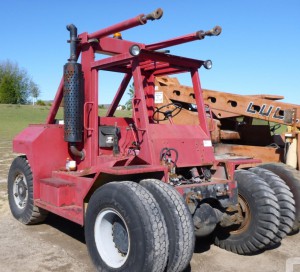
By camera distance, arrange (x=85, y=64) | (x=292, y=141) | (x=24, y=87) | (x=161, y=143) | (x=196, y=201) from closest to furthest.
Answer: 1. (x=196, y=201)
2. (x=161, y=143)
3. (x=85, y=64)
4. (x=292, y=141)
5. (x=24, y=87)

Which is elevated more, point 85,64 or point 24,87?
point 24,87

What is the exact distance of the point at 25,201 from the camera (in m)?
6.26

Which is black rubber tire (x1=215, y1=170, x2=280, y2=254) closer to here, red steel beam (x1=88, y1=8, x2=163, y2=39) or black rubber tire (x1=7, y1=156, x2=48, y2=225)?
red steel beam (x1=88, y1=8, x2=163, y2=39)

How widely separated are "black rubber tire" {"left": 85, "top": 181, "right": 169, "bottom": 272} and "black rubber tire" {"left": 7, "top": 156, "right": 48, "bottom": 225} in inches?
82.2

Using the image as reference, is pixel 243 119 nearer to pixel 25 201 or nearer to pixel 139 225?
pixel 25 201

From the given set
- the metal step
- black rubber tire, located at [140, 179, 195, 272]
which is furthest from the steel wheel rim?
the metal step

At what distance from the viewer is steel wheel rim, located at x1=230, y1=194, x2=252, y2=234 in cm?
505

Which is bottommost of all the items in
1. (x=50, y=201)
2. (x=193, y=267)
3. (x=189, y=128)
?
(x=193, y=267)

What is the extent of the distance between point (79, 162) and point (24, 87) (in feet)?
250

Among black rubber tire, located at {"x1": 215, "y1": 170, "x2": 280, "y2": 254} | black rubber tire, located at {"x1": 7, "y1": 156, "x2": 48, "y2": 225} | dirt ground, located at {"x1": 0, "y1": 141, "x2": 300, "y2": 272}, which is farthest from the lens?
black rubber tire, located at {"x1": 7, "y1": 156, "x2": 48, "y2": 225}

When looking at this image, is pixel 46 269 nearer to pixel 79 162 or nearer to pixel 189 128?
pixel 79 162

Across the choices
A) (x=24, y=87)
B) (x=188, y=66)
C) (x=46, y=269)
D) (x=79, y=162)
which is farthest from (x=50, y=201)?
(x=24, y=87)

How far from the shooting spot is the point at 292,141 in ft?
21.0

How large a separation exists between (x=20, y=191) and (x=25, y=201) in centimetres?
24
